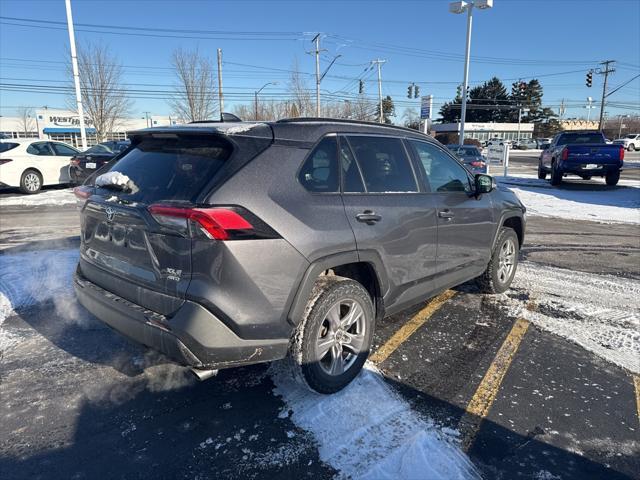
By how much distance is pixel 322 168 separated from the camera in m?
2.82

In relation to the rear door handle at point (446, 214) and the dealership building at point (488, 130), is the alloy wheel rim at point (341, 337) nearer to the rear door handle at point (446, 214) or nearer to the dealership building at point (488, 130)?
the rear door handle at point (446, 214)

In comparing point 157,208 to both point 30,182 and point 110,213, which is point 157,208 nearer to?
point 110,213

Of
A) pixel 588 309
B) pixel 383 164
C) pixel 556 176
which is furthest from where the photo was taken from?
pixel 556 176

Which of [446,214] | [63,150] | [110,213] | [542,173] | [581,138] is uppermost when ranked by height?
[581,138]

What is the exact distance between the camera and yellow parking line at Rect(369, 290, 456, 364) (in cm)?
351

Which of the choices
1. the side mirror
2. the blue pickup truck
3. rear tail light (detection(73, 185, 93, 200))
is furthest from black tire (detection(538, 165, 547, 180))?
rear tail light (detection(73, 185, 93, 200))

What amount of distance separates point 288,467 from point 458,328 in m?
2.29

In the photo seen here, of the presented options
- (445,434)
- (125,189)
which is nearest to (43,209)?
(125,189)

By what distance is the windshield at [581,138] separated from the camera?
1590 centimetres

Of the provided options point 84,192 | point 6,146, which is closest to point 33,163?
point 6,146

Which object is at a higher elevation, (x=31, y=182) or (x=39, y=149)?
(x=39, y=149)

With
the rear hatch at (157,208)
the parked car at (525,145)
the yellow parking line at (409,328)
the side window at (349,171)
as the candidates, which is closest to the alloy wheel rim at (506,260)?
the yellow parking line at (409,328)

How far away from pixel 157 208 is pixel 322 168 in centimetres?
105

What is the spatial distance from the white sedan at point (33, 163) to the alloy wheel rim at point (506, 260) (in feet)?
44.6
